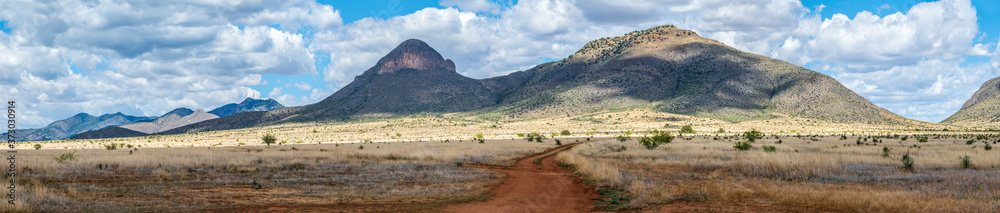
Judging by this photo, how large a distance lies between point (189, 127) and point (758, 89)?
15613 cm

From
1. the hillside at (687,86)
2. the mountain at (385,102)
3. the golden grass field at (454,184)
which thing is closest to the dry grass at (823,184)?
the golden grass field at (454,184)

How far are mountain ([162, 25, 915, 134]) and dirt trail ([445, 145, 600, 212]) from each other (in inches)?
4064

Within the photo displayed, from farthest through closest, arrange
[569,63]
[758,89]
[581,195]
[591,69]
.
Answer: [569,63] → [591,69] → [758,89] → [581,195]

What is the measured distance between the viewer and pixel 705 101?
413ft

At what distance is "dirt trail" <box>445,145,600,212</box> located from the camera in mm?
14336

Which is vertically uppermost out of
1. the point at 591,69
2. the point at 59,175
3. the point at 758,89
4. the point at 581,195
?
the point at 591,69

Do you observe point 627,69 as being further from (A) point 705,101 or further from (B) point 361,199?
(B) point 361,199

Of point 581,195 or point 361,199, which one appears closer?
point 361,199

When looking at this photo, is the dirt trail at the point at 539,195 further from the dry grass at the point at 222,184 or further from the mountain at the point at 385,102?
the mountain at the point at 385,102

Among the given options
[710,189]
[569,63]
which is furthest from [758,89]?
[710,189]

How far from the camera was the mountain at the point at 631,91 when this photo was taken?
396 ft

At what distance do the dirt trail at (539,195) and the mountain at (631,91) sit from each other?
10324 cm

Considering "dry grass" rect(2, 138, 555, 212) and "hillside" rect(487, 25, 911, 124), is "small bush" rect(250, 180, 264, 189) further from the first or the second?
"hillside" rect(487, 25, 911, 124)

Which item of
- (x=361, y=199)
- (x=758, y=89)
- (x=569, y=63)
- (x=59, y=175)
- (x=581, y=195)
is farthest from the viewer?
(x=569, y=63)
